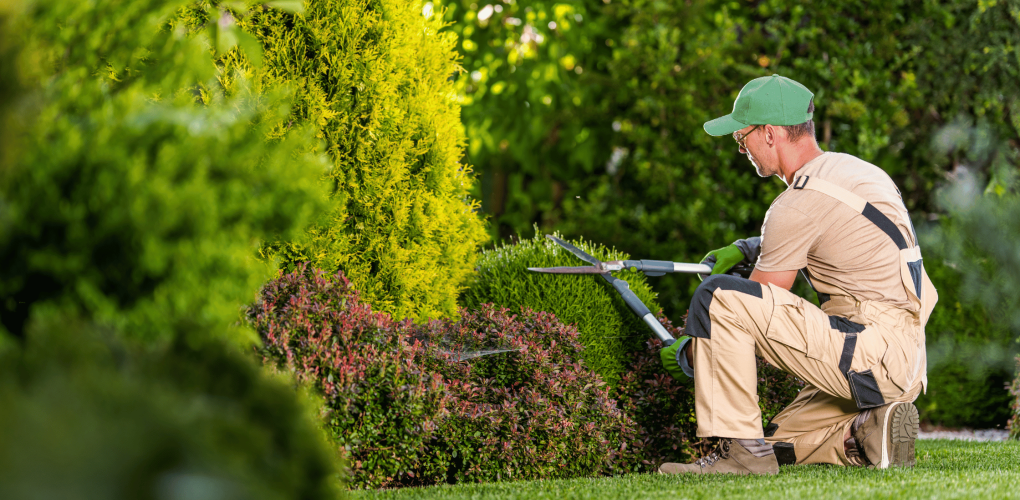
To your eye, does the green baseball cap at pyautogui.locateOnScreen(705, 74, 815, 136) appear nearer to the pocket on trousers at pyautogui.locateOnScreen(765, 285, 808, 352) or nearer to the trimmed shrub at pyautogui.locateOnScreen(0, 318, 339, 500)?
the pocket on trousers at pyautogui.locateOnScreen(765, 285, 808, 352)

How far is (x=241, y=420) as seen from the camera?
1.29 m

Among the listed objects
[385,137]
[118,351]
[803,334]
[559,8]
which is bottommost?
[118,351]

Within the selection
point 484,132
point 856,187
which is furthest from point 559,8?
point 856,187

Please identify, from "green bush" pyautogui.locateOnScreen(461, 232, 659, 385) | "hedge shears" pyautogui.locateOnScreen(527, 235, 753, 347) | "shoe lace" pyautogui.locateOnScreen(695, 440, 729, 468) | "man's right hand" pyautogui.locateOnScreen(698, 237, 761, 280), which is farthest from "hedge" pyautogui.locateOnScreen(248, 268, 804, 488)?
"man's right hand" pyautogui.locateOnScreen(698, 237, 761, 280)

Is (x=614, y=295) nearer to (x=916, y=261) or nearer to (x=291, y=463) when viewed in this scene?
(x=916, y=261)

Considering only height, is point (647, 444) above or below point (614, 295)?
below

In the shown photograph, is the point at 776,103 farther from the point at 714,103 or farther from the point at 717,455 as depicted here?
the point at 714,103

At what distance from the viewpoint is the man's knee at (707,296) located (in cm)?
316

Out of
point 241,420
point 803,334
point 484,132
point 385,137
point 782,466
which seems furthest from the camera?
point 484,132

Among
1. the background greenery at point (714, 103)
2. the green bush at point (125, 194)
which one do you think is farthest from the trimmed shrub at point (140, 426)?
the background greenery at point (714, 103)

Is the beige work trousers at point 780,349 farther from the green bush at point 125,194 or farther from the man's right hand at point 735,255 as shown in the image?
the green bush at point 125,194

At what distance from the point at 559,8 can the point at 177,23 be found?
13.9 ft

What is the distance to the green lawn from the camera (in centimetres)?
260

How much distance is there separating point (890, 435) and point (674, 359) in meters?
0.89
